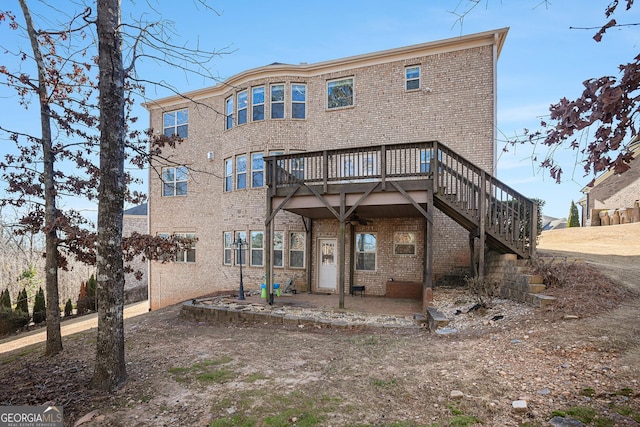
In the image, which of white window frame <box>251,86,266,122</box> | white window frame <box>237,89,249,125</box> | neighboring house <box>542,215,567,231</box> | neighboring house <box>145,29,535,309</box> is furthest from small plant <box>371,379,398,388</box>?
neighboring house <box>542,215,567,231</box>

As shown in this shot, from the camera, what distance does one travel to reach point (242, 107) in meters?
13.9

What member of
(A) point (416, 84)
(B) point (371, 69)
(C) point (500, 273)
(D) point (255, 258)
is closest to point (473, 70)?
(A) point (416, 84)

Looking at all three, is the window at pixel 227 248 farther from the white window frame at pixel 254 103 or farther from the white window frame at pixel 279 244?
the white window frame at pixel 254 103

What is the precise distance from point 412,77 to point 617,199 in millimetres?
18865

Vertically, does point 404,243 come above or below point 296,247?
above

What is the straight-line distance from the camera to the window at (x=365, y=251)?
12164 millimetres

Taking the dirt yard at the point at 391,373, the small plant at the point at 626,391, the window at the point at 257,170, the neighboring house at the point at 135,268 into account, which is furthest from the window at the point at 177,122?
the small plant at the point at 626,391

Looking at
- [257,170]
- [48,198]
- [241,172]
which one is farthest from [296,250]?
[48,198]

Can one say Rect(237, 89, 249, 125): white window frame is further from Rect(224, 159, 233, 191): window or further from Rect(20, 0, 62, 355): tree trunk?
Rect(20, 0, 62, 355): tree trunk

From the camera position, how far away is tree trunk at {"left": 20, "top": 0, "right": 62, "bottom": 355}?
6.95m

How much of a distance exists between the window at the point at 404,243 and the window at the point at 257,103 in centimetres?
700

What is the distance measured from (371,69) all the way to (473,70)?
3494mm

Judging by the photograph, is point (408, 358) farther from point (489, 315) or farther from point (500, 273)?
point (500, 273)

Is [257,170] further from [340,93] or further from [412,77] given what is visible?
[412,77]
